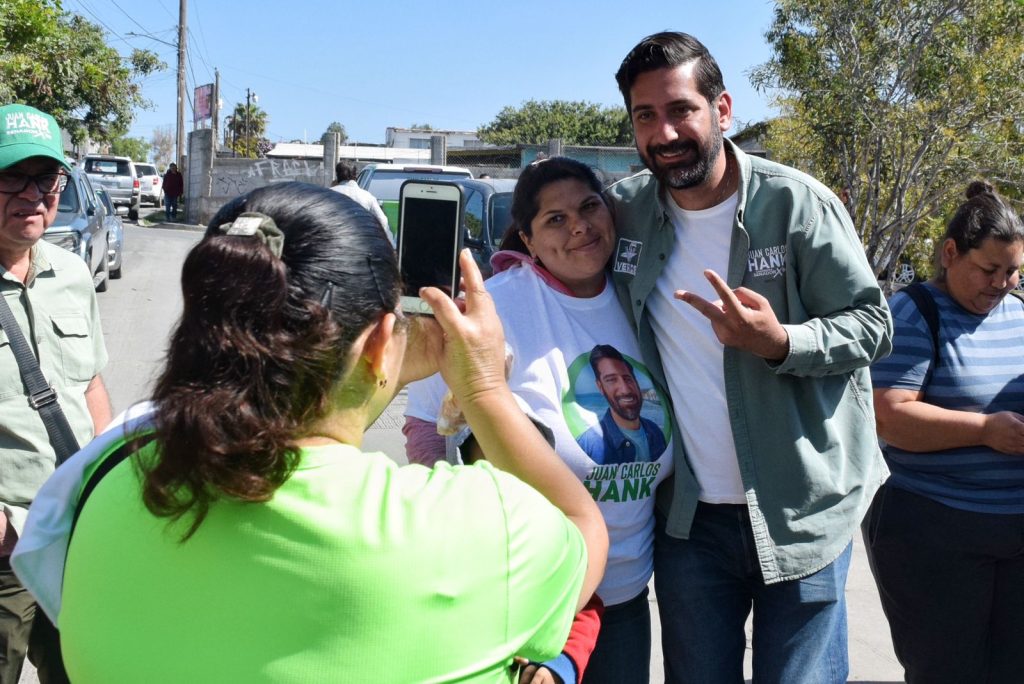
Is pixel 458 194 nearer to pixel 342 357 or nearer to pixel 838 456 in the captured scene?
pixel 342 357

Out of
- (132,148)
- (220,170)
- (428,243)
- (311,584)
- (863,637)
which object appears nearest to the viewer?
(311,584)

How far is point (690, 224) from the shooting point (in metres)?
2.59

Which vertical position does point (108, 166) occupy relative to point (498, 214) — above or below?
below

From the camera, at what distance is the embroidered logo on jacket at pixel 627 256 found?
2.56 m

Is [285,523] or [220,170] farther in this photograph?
[220,170]

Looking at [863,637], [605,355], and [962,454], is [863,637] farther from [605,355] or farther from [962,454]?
[605,355]

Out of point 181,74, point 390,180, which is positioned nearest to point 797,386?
point 390,180

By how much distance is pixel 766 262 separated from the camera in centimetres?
244

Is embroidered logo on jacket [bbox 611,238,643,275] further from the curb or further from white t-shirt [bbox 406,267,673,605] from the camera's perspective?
the curb

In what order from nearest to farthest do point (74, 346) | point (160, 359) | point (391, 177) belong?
point (160, 359)
point (74, 346)
point (391, 177)

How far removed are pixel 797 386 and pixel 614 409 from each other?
47cm

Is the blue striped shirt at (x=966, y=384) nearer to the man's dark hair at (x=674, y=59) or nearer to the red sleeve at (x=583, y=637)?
the man's dark hair at (x=674, y=59)

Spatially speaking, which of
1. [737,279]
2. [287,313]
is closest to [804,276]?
[737,279]

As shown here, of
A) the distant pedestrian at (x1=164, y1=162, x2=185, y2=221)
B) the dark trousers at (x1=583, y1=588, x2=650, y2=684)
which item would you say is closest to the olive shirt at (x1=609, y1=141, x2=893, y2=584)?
the dark trousers at (x1=583, y1=588, x2=650, y2=684)
